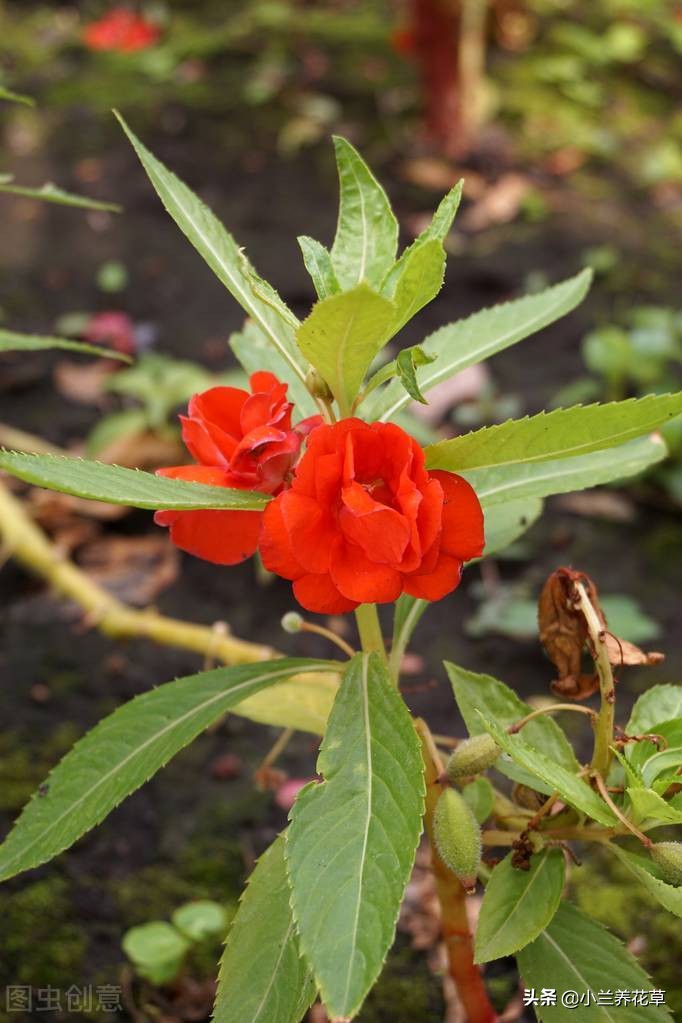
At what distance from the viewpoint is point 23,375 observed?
2.84 meters

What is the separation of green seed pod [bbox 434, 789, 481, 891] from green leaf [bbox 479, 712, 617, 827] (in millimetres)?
109

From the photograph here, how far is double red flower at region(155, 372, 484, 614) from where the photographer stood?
2.79 feet

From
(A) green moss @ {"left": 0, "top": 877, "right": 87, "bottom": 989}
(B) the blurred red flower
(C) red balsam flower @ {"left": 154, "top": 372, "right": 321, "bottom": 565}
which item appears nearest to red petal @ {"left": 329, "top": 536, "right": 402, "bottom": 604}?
(C) red balsam flower @ {"left": 154, "top": 372, "right": 321, "bottom": 565}

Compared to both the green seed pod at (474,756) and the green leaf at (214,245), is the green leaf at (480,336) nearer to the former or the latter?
the green leaf at (214,245)

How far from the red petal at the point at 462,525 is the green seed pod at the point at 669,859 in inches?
12.3

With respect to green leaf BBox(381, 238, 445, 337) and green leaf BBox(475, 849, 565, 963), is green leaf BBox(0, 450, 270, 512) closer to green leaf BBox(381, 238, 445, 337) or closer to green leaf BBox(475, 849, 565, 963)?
green leaf BBox(381, 238, 445, 337)

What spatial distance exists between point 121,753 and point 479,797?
377mm

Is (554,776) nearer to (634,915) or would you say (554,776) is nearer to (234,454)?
→ (234,454)

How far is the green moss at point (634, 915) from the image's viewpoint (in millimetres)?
1332

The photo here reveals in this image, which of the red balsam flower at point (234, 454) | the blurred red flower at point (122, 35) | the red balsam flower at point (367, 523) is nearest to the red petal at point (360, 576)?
the red balsam flower at point (367, 523)

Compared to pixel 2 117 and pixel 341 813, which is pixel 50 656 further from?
pixel 2 117

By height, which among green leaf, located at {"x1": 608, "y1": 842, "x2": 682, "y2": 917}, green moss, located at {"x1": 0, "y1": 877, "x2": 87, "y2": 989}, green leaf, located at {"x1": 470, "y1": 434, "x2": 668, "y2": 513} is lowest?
green moss, located at {"x1": 0, "y1": 877, "x2": 87, "y2": 989}

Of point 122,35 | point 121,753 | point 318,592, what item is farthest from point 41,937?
point 122,35

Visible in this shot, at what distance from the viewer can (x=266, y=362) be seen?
1.24 meters
